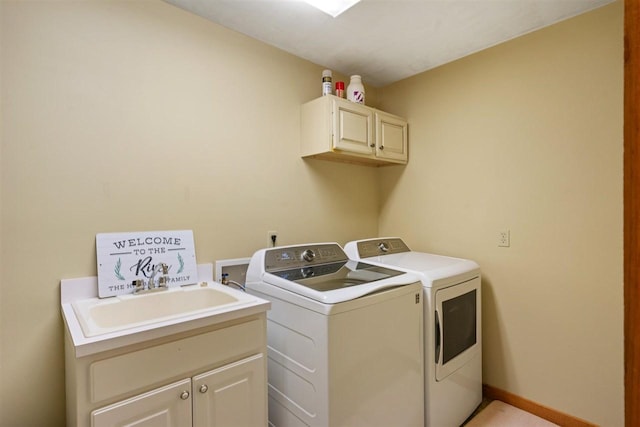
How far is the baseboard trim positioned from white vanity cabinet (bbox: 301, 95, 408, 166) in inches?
70.4

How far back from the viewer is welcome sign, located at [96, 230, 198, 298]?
1.47m

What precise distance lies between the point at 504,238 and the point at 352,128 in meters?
1.26

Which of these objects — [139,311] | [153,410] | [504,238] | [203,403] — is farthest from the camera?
[504,238]

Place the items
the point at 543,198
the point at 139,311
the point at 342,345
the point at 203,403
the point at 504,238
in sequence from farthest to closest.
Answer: the point at 504,238 → the point at 543,198 → the point at 139,311 → the point at 342,345 → the point at 203,403

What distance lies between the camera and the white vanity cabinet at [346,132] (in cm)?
209

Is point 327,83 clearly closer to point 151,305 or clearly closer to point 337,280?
point 337,280

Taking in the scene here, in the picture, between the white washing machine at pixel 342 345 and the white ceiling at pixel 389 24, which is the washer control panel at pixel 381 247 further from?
the white ceiling at pixel 389 24

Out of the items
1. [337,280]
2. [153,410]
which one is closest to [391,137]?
[337,280]

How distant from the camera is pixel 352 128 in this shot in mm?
2170

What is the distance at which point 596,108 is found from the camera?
174 cm

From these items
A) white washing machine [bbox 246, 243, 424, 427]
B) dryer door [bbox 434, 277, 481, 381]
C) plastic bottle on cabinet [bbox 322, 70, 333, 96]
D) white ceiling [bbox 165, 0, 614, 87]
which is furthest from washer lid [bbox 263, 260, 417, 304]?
white ceiling [bbox 165, 0, 614, 87]

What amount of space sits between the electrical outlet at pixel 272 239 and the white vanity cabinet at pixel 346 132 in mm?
608

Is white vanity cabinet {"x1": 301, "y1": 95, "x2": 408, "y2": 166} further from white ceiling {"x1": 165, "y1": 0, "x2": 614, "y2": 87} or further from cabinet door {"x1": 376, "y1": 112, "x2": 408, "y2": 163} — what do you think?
white ceiling {"x1": 165, "y1": 0, "x2": 614, "y2": 87}

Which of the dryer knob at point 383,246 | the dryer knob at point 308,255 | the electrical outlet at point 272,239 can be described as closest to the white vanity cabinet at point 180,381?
the dryer knob at point 308,255
